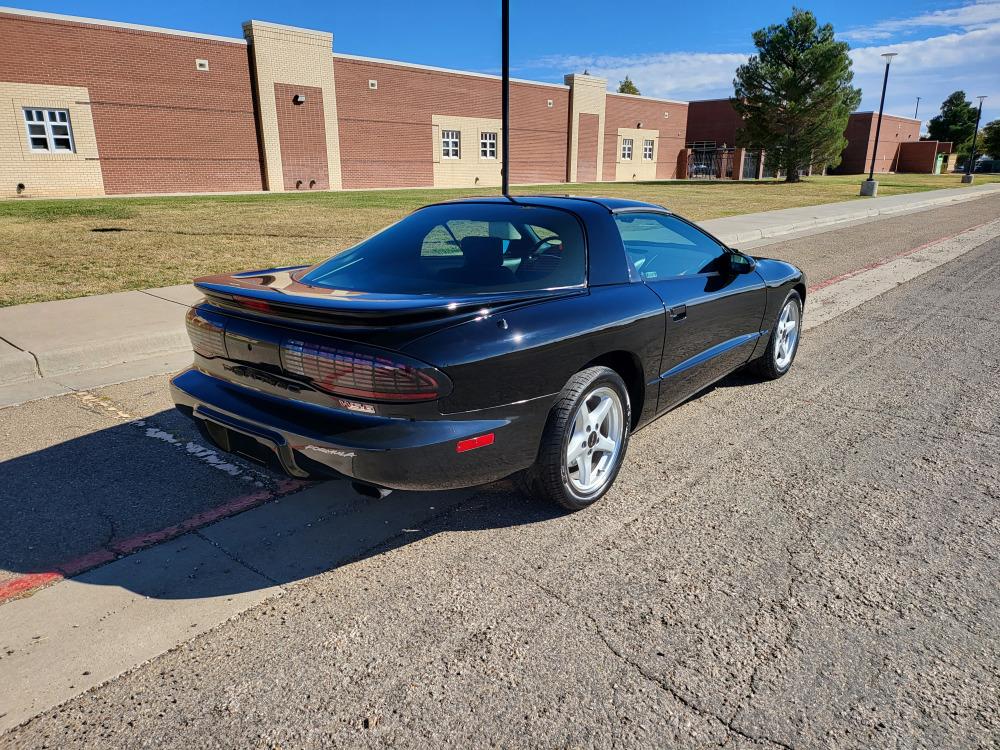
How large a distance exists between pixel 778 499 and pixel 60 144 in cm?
3061

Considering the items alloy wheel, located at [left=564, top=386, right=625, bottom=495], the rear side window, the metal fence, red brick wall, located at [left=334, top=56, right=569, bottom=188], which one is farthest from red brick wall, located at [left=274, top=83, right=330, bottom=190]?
the metal fence

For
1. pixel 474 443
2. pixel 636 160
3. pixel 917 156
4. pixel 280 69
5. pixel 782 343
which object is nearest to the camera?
pixel 474 443

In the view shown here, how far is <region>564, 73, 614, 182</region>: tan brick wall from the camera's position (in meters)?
44.3

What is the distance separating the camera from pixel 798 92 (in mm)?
42000

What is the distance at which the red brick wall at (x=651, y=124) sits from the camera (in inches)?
1891

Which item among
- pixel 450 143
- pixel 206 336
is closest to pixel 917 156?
pixel 450 143

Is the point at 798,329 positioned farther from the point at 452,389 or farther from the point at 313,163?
the point at 313,163

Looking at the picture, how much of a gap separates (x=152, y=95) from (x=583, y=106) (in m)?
26.5

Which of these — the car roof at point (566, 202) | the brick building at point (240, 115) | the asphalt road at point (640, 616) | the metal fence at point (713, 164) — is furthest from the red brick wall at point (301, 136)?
the metal fence at point (713, 164)

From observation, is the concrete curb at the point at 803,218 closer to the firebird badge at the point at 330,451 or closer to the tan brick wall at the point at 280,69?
the firebird badge at the point at 330,451

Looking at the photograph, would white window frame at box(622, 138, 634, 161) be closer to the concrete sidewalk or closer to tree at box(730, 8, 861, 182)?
tree at box(730, 8, 861, 182)

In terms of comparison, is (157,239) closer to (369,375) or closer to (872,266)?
(369,375)

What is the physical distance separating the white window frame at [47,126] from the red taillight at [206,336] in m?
28.3

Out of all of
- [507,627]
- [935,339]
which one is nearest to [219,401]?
[507,627]
